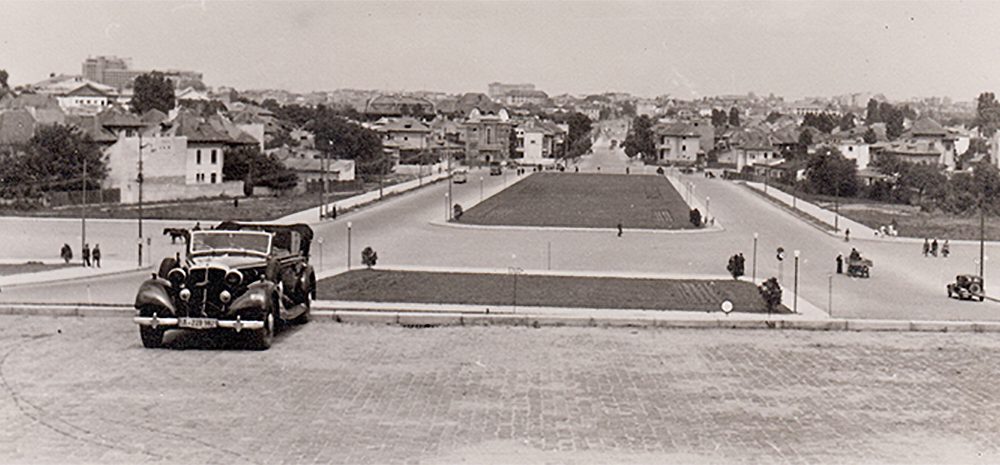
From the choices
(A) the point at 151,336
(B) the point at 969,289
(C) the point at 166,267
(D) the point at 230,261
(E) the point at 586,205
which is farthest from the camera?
(E) the point at 586,205

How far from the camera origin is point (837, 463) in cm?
1011

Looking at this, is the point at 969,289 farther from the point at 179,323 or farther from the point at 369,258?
the point at 179,323

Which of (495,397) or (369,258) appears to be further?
(369,258)

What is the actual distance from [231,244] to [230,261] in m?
0.73

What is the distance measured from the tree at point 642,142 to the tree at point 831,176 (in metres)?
68.6

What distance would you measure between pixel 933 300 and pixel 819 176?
2210 inches

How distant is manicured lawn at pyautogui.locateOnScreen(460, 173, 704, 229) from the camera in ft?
175

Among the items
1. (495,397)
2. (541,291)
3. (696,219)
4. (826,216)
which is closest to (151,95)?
(826,216)

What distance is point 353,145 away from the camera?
99.9 meters

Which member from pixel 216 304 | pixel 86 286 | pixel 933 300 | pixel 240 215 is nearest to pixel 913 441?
pixel 216 304

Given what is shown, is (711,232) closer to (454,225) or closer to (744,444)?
(454,225)

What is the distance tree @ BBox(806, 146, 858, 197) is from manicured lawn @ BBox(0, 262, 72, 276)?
61.4 meters

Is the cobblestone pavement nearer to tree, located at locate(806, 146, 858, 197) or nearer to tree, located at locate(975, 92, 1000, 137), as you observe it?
tree, located at locate(806, 146, 858, 197)

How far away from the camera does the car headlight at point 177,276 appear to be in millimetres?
14969
